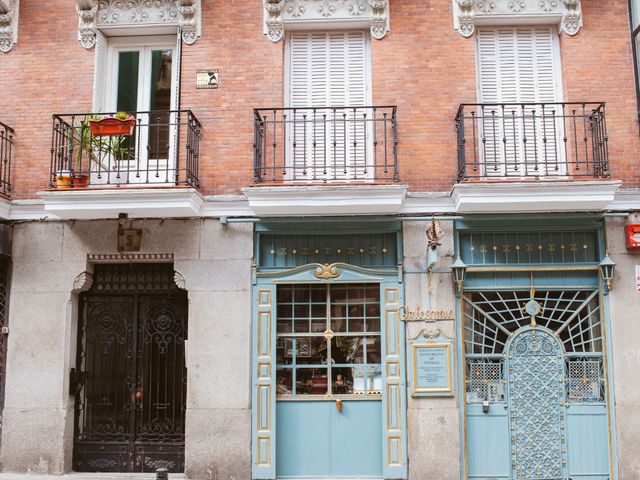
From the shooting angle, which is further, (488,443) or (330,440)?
(330,440)

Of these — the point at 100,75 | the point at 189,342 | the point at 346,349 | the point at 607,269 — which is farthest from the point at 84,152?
the point at 607,269

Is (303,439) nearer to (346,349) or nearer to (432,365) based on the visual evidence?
(346,349)

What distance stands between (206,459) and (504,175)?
5.63 meters

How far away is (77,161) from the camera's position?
1059 cm

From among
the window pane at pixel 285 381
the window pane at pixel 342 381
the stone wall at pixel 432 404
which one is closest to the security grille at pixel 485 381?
the stone wall at pixel 432 404

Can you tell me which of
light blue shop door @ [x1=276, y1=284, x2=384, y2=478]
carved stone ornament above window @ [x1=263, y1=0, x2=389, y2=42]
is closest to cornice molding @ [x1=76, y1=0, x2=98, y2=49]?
carved stone ornament above window @ [x1=263, y1=0, x2=389, y2=42]

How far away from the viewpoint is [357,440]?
9977 mm

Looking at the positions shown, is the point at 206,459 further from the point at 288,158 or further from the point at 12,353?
the point at 288,158

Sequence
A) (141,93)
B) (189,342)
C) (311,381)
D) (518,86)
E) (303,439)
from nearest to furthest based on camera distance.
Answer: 1. (303,439)
2. (189,342)
3. (311,381)
4. (518,86)
5. (141,93)

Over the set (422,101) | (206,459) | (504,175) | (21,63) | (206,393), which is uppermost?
(21,63)

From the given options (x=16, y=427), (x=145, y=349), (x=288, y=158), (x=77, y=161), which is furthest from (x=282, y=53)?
(x=16, y=427)

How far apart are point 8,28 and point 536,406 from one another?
958cm

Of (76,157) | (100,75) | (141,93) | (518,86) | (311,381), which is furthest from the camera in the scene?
(141,93)

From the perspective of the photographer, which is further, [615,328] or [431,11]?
[431,11]
